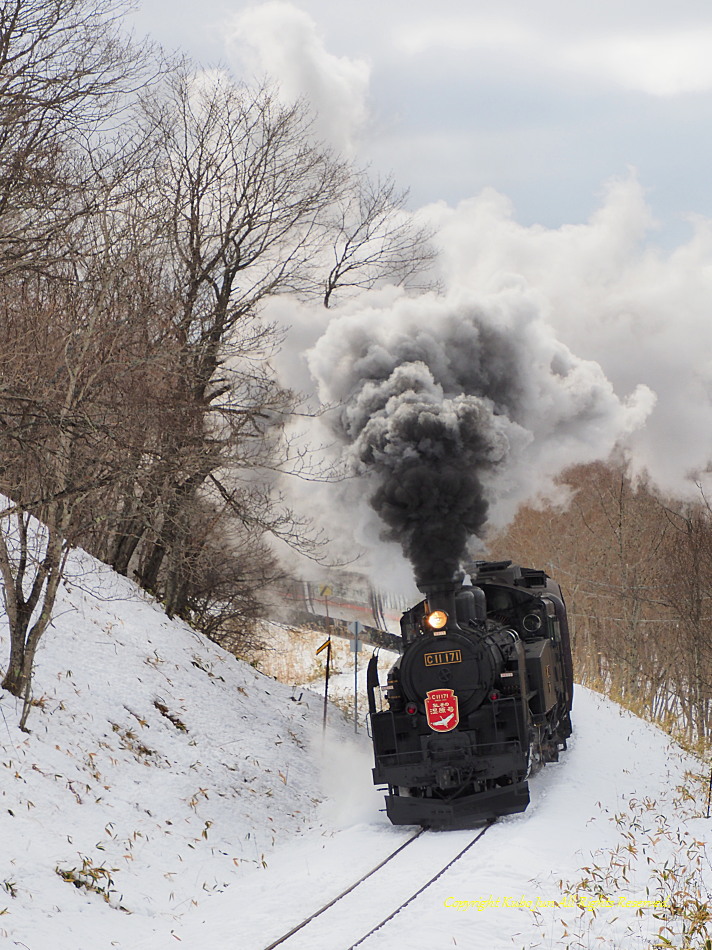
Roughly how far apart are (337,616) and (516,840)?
30090 mm

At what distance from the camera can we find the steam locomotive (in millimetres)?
11125

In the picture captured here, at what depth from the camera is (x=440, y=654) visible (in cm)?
1154

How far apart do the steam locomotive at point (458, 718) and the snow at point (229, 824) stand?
0.59m

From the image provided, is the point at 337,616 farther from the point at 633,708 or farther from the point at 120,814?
the point at 120,814

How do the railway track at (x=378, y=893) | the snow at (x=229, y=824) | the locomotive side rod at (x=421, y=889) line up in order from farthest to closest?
the snow at (x=229, y=824)
the railway track at (x=378, y=893)
the locomotive side rod at (x=421, y=889)

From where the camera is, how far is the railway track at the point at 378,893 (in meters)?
7.45

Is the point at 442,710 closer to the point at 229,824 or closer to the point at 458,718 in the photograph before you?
the point at 458,718

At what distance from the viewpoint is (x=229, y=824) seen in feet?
37.6

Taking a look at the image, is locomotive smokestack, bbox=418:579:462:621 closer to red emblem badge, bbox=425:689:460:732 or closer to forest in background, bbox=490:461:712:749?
red emblem badge, bbox=425:689:460:732

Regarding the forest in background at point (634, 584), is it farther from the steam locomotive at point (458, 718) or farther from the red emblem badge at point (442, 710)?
the red emblem badge at point (442, 710)

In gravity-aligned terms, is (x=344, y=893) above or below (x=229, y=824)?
above

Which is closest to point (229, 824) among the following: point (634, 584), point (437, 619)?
point (437, 619)

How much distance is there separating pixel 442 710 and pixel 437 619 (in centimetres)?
116

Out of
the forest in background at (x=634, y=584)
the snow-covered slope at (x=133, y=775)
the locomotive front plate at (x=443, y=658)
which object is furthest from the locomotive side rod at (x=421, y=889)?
the forest in background at (x=634, y=584)
